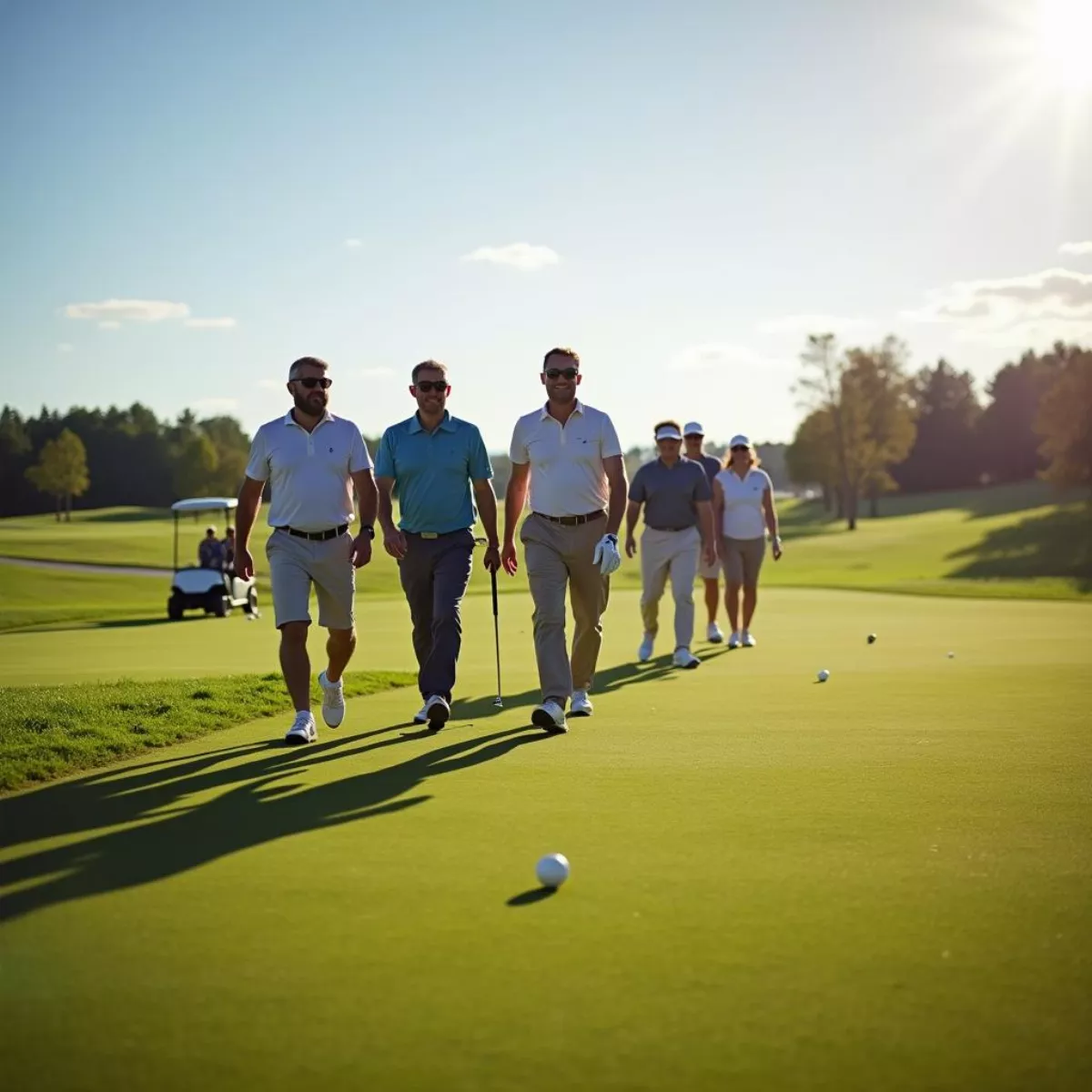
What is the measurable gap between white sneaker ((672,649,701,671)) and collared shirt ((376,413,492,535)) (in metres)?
4.31

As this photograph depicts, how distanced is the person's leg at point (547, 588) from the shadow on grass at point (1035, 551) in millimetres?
34751

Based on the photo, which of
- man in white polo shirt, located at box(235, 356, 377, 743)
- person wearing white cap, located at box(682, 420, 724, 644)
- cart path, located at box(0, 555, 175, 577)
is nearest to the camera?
man in white polo shirt, located at box(235, 356, 377, 743)

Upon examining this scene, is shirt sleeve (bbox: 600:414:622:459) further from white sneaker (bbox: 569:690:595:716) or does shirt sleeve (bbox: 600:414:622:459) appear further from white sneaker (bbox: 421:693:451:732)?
white sneaker (bbox: 421:693:451:732)

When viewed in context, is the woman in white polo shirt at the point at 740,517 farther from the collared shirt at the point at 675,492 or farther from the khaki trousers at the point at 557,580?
the khaki trousers at the point at 557,580

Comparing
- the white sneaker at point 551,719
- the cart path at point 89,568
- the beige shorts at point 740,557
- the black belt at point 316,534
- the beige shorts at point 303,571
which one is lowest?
the cart path at point 89,568

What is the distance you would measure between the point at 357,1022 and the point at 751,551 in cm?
1277

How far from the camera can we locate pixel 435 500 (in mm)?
9156

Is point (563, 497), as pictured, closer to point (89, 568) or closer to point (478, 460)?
point (478, 460)

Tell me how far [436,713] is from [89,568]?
35754 millimetres

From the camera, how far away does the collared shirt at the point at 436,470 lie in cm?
916

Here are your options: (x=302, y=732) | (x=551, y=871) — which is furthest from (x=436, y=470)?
(x=551, y=871)

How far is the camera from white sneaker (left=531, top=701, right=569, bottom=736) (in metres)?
8.26

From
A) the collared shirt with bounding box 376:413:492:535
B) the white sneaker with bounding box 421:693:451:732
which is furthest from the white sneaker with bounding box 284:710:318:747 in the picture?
the collared shirt with bounding box 376:413:492:535

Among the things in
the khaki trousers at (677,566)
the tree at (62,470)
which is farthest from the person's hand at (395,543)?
the tree at (62,470)
